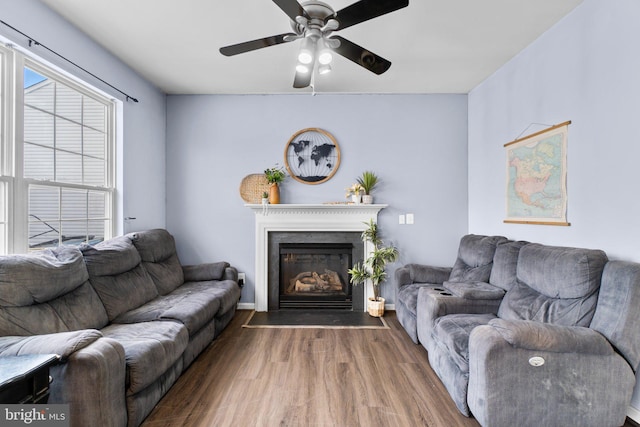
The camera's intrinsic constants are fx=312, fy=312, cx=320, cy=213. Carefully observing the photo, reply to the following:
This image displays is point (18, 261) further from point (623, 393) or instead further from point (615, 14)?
point (615, 14)

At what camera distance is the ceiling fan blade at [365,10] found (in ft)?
5.41

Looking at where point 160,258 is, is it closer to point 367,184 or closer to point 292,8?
point 367,184

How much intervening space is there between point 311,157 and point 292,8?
2.31 m

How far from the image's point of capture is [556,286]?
2078mm

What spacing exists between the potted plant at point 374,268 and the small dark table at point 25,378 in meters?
2.90

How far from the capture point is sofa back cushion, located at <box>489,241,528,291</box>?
262 centimetres

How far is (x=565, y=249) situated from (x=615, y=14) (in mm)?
1556

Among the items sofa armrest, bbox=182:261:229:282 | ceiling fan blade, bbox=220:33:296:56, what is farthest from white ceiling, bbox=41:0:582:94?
sofa armrest, bbox=182:261:229:282

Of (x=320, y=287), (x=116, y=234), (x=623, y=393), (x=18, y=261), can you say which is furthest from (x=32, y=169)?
(x=623, y=393)

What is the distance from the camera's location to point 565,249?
216cm

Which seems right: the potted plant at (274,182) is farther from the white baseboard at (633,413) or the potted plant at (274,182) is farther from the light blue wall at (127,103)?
the white baseboard at (633,413)

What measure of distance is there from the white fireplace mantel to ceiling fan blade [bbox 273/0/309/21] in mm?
2358

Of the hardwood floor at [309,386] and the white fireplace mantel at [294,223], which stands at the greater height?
the white fireplace mantel at [294,223]

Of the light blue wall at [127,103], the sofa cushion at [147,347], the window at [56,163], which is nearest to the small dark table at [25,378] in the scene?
the sofa cushion at [147,347]
